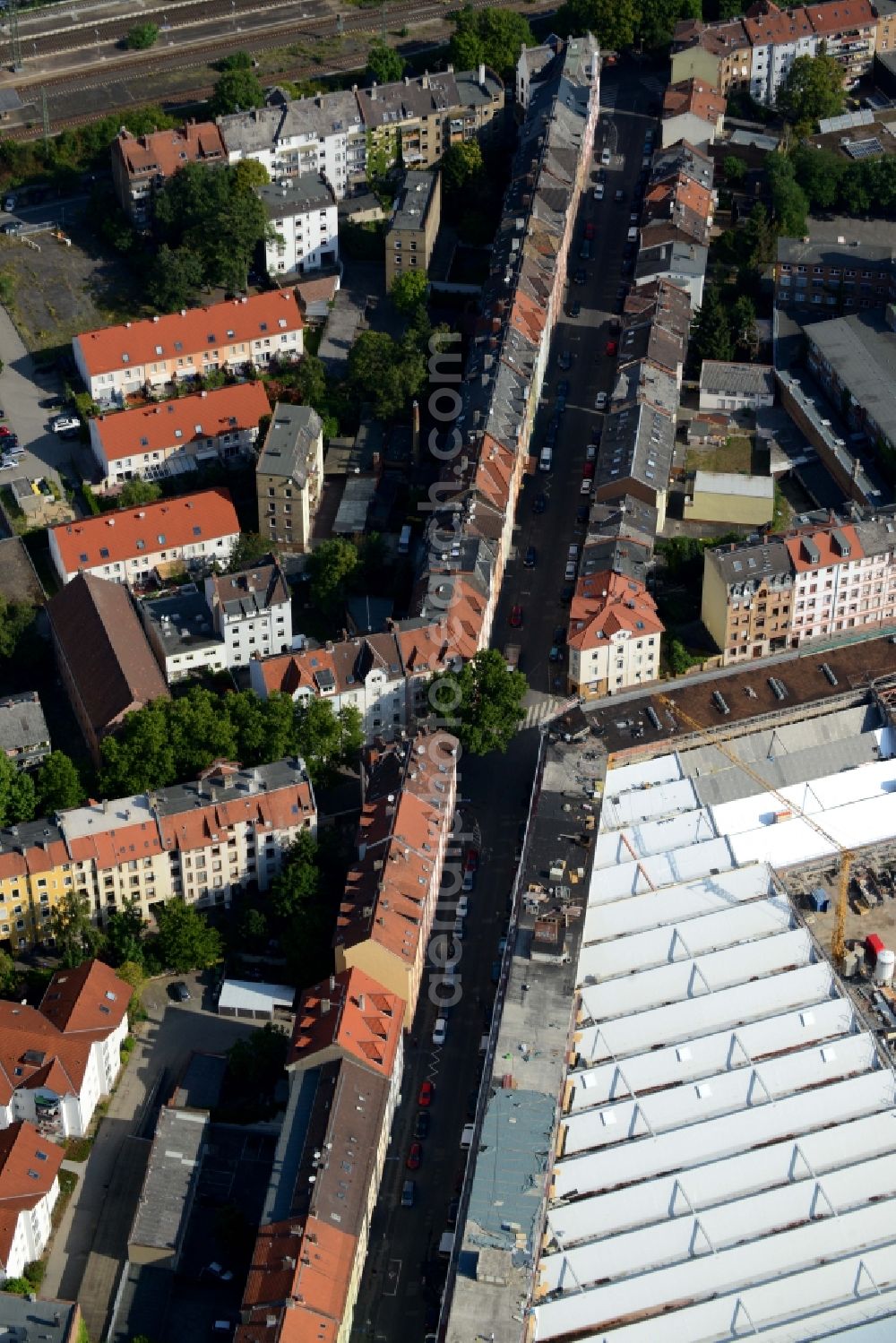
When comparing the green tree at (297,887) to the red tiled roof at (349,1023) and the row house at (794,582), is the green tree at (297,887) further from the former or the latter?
the row house at (794,582)

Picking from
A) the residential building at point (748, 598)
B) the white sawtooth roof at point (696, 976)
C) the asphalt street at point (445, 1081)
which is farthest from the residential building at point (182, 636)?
the white sawtooth roof at point (696, 976)

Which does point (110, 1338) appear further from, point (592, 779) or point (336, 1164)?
point (592, 779)

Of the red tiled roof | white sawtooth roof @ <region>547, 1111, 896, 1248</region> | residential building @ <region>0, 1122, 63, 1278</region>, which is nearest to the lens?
residential building @ <region>0, 1122, 63, 1278</region>

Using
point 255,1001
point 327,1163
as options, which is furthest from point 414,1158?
point 255,1001

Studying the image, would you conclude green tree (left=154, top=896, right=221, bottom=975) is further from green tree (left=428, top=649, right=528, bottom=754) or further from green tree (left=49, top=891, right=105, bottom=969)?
green tree (left=428, top=649, right=528, bottom=754)

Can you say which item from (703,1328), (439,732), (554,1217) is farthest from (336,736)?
(703,1328)

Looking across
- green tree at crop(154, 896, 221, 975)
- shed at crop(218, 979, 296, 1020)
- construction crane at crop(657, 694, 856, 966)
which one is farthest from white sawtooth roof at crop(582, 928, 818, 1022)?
green tree at crop(154, 896, 221, 975)

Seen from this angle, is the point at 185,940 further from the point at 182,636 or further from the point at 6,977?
the point at 182,636
